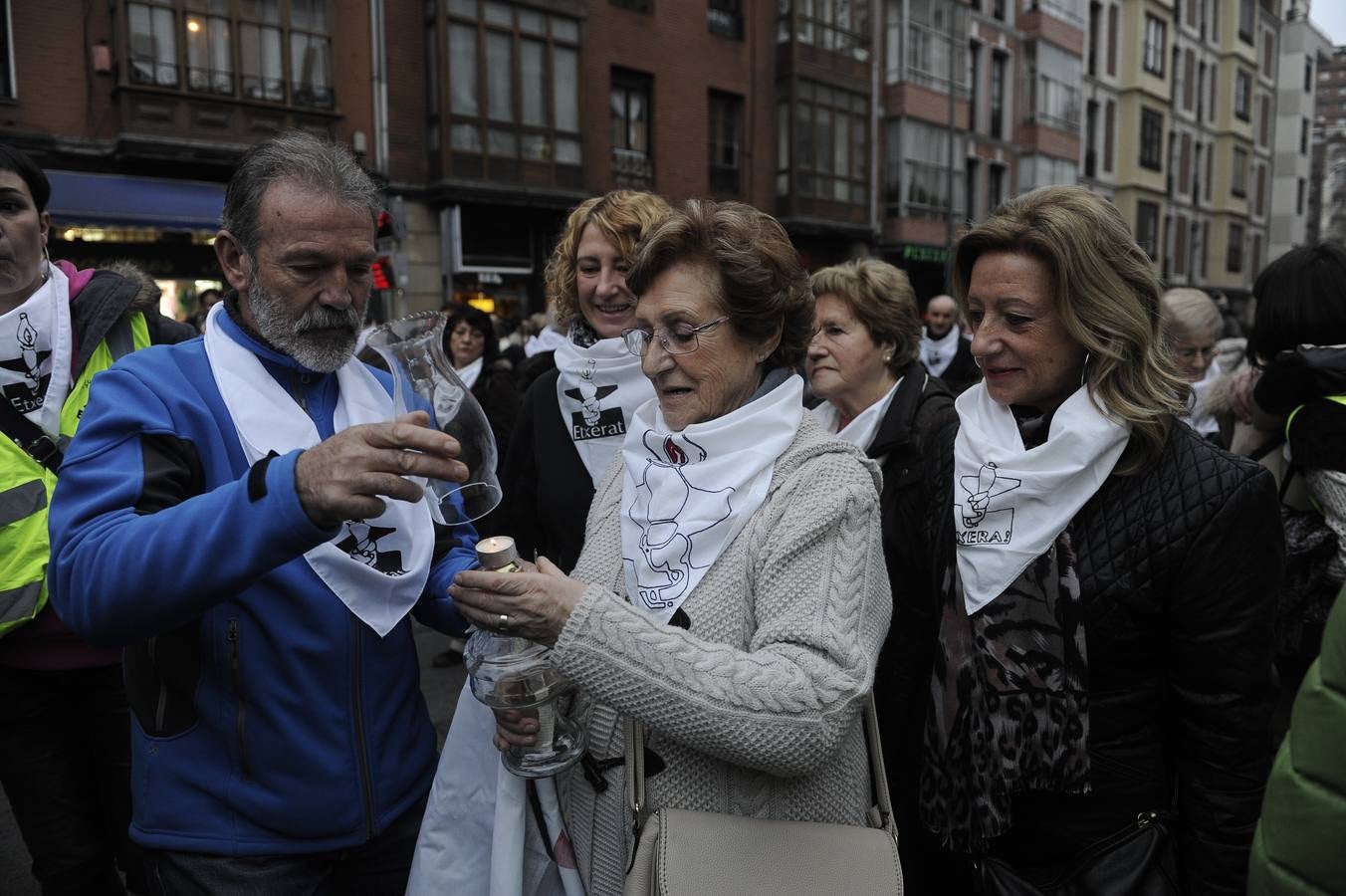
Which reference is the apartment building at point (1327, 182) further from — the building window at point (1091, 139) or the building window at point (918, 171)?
the building window at point (918, 171)

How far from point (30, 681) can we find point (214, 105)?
13.9m

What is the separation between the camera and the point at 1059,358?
194 centimetres

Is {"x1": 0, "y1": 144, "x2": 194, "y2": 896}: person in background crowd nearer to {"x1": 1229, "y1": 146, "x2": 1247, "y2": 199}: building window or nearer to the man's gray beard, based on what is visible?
the man's gray beard

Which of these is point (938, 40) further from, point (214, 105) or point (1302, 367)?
point (1302, 367)

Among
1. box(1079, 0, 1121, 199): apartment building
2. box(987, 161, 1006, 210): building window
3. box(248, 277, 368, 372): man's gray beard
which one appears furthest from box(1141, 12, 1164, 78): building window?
box(248, 277, 368, 372): man's gray beard

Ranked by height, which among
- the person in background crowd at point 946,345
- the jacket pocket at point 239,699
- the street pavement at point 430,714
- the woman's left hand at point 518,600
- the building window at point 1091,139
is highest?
the building window at point 1091,139

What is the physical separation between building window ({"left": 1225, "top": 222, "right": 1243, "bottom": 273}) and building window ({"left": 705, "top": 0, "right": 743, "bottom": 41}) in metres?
28.5

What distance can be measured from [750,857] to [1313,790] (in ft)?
2.75

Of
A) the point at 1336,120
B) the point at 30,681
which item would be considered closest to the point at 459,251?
the point at 30,681

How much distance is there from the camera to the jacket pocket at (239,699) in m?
1.65

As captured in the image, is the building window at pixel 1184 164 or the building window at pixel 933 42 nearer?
the building window at pixel 933 42

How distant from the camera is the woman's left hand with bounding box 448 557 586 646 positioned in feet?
4.73

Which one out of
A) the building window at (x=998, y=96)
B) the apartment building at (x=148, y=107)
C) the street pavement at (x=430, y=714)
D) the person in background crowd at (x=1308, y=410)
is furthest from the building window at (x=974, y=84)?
the person in background crowd at (x=1308, y=410)

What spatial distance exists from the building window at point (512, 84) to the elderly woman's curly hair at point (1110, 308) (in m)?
15.9
